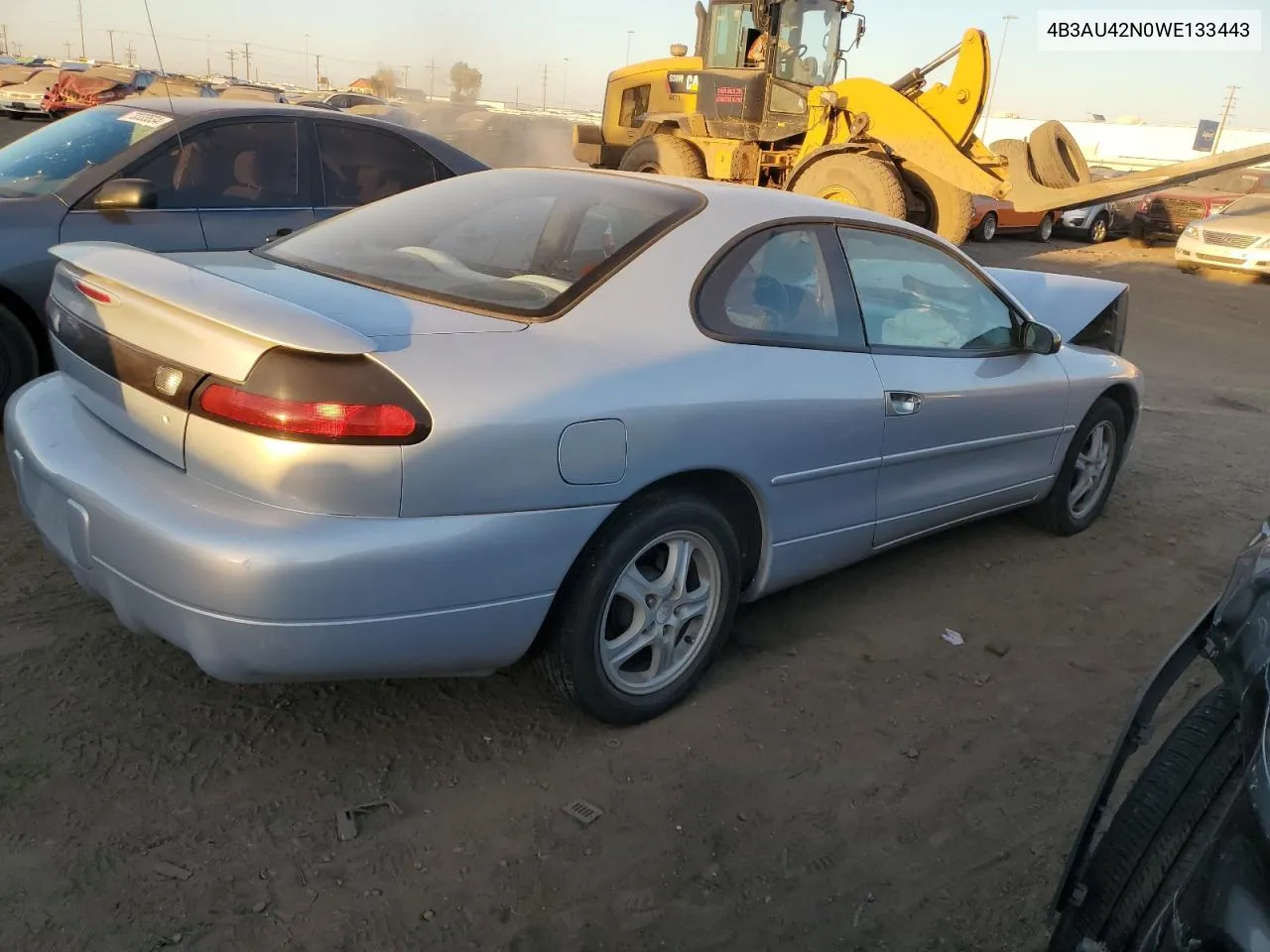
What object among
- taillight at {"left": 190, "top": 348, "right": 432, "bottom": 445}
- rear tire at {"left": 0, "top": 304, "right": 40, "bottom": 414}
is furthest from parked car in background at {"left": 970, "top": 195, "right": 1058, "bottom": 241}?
taillight at {"left": 190, "top": 348, "right": 432, "bottom": 445}

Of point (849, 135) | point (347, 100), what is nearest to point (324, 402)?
point (849, 135)

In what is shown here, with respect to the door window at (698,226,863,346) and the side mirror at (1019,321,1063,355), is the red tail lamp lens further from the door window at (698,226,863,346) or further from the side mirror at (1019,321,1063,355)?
the side mirror at (1019,321,1063,355)

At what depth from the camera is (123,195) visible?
436 centimetres

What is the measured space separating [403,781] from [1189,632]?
1.84 metres

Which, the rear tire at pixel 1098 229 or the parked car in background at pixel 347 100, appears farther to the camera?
the parked car in background at pixel 347 100

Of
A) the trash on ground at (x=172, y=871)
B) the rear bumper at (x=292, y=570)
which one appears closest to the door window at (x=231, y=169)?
the rear bumper at (x=292, y=570)

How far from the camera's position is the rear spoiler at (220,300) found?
7.13ft

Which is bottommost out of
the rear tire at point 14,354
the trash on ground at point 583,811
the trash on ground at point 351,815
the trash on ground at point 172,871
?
the trash on ground at point 583,811

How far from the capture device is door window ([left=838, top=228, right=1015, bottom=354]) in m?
3.45

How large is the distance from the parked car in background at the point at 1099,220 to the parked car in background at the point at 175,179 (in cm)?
1693

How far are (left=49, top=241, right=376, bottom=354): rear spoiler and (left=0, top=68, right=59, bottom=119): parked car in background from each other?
31.0 m

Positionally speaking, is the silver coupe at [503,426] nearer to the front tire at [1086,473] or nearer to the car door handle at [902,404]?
the car door handle at [902,404]

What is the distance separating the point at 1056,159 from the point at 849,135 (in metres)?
2.34

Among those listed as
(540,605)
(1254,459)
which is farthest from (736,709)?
(1254,459)
